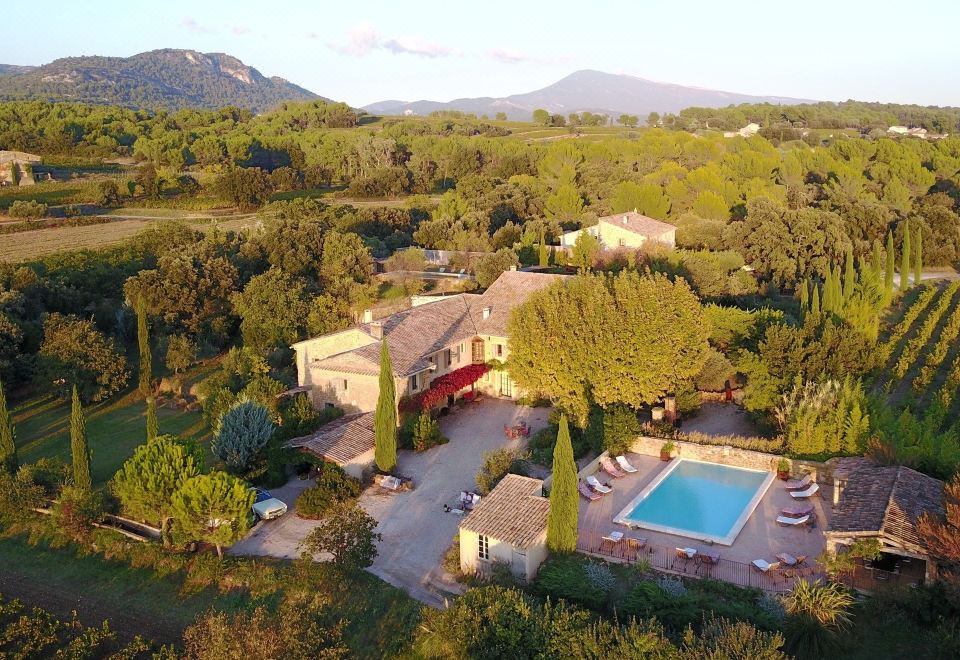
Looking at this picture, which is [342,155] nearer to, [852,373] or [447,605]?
[852,373]

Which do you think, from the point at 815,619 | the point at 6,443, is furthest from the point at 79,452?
the point at 815,619

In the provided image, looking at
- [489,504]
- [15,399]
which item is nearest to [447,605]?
[489,504]

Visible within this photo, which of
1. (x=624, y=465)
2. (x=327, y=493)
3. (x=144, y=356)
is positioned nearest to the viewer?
(x=327, y=493)

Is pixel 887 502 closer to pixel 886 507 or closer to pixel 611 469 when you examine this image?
pixel 886 507

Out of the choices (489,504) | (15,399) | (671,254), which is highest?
(671,254)

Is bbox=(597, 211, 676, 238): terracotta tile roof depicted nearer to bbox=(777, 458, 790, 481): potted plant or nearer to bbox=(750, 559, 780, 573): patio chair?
bbox=(777, 458, 790, 481): potted plant

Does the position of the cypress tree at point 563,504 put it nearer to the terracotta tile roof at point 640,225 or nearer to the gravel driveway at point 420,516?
the gravel driveway at point 420,516

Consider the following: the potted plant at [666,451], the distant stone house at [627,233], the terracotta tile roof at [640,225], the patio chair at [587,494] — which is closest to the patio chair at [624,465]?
the potted plant at [666,451]
